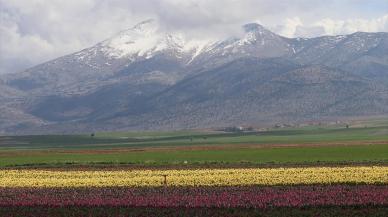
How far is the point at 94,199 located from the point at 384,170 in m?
23.4

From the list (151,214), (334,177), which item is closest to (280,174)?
(334,177)

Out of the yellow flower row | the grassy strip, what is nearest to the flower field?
the yellow flower row

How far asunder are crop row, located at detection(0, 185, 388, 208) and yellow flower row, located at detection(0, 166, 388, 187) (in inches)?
106

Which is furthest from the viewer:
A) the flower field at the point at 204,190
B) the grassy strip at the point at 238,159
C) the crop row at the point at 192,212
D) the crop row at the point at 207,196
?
the grassy strip at the point at 238,159

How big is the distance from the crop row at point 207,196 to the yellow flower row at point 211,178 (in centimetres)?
270

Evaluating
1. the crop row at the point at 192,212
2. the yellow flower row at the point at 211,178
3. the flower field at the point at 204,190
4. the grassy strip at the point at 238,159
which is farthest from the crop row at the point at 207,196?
the grassy strip at the point at 238,159

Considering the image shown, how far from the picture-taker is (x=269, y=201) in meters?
35.1

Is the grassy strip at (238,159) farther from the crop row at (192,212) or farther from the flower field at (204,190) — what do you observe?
the crop row at (192,212)

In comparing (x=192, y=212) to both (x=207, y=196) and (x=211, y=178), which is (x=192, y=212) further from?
(x=211, y=178)

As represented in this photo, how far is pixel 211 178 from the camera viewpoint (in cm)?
4819

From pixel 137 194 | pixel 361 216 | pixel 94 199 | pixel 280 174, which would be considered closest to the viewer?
pixel 361 216

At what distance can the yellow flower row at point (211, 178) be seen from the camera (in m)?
45.3

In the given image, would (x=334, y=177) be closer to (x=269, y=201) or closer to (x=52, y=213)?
(x=269, y=201)

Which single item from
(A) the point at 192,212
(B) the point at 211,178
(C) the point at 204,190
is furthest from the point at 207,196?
(B) the point at 211,178
